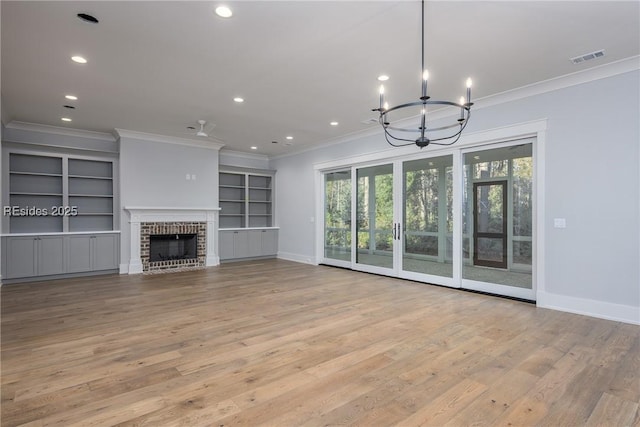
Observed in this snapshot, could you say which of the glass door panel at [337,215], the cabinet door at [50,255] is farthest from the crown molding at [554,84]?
the cabinet door at [50,255]

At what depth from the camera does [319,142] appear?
7.98 meters

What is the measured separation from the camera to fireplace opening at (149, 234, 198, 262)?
7547 millimetres

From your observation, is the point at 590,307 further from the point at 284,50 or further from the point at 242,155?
the point at 242,155

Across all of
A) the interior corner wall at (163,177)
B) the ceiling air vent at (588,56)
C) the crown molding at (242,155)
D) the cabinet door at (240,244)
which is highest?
the ceiling air vent at (588,56)

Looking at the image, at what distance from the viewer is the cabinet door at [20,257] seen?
5898 mm

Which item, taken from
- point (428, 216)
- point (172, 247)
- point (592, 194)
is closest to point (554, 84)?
point (592, 194)

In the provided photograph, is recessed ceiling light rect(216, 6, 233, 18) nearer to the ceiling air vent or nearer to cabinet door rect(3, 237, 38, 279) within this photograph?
the ceiling air vent

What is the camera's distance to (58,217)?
677 cm

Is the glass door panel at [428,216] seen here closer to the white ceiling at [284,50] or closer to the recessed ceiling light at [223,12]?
the white ceiling at [284,50]

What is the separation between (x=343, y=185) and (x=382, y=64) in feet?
13.3

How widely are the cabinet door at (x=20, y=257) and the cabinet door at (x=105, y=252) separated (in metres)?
0.93

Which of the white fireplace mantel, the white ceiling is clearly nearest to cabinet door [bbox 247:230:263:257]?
the white fireplace mantel

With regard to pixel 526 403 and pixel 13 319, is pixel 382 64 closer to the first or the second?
pixel 526 403

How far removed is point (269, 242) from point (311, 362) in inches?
262
